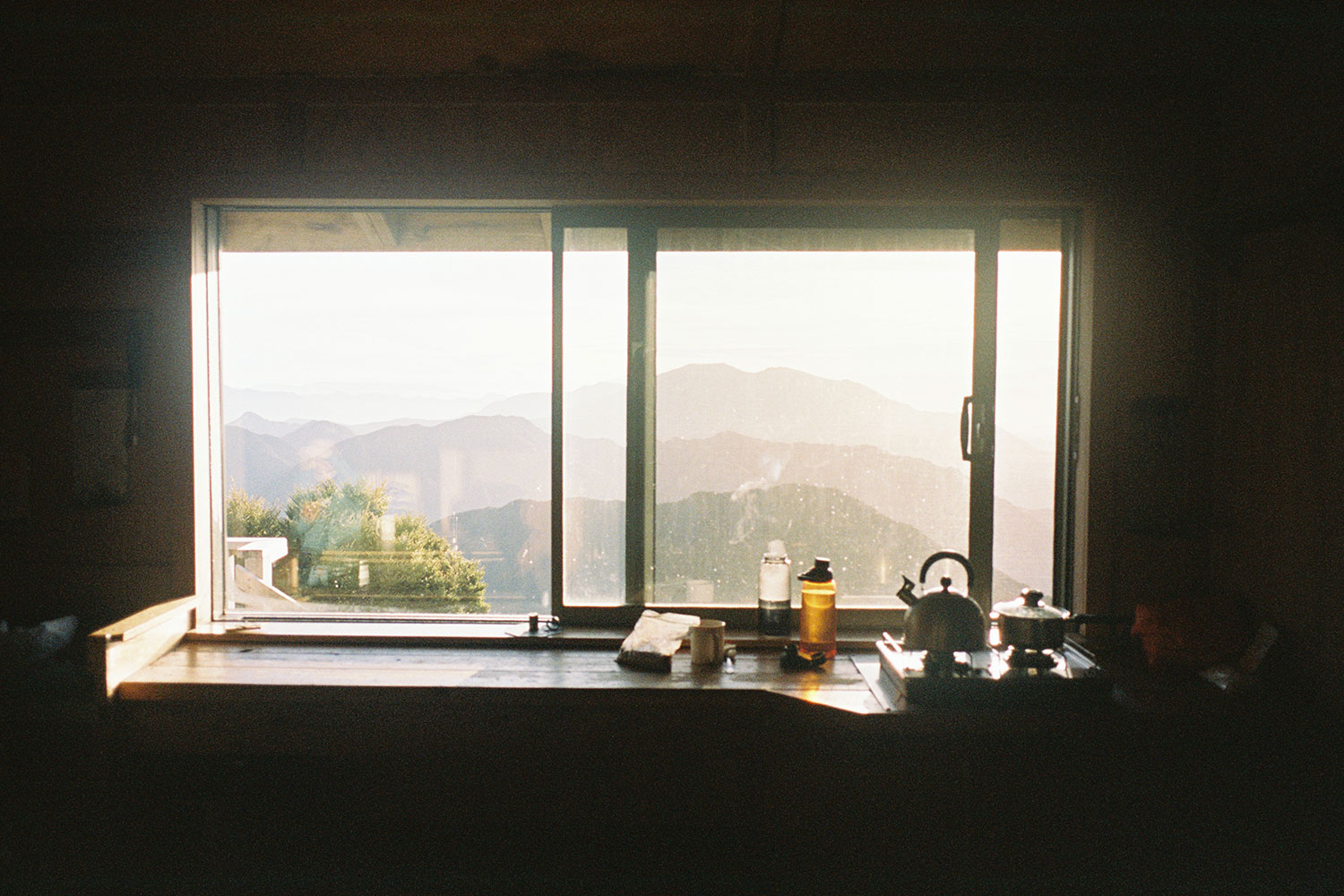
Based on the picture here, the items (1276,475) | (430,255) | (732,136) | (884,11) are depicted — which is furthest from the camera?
(430,255)

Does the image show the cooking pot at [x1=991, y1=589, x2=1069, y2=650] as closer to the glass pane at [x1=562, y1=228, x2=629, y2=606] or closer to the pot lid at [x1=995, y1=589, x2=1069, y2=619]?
the pot lid at [x1=995, y1=589, x2=1069, y2=619]

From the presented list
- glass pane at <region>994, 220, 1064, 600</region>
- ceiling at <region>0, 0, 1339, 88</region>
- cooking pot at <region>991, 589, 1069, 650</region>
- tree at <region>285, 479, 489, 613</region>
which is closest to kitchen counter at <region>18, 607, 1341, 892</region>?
cooking pot at <region>991, 589, 1069, 650</region>

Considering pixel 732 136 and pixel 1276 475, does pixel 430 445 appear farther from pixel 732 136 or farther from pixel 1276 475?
pixel 1276 475

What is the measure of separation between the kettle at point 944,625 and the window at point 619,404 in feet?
1.50

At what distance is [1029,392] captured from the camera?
2303mm

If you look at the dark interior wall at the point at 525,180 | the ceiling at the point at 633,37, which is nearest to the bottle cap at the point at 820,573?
the dark interior wall at the point at 525,180

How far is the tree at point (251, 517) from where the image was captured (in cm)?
239

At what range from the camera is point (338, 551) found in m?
2.39

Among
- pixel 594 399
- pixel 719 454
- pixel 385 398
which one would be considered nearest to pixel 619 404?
pixel 594 399

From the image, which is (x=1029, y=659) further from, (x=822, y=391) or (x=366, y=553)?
(x=366, y=553)

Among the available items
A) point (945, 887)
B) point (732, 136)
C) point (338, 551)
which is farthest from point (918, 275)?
point (338, 551)

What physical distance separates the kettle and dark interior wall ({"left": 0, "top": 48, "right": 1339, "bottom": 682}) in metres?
0.65

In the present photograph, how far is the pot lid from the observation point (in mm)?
1866

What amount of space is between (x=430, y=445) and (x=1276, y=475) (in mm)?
2501
